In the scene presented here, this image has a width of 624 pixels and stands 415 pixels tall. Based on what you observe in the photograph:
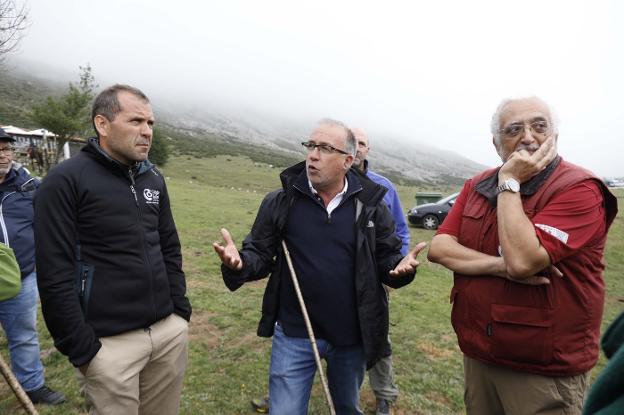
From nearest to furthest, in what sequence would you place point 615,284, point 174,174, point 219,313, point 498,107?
1. point 498,107
2. point 219,313
3. point 615,284
4. point 174,174

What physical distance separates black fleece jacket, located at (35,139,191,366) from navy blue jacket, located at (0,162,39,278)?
1.80 m

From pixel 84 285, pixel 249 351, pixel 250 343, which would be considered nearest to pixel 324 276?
pixel 84 285

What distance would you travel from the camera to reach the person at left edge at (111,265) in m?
2.47

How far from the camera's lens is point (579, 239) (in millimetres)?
2250

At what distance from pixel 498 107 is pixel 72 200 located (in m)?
3.12

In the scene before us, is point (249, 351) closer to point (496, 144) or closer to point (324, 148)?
point (324, 148)

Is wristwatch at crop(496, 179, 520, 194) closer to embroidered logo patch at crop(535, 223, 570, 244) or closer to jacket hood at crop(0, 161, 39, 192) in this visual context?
embroidered logo patch at crop(535, 223, 570, 244)

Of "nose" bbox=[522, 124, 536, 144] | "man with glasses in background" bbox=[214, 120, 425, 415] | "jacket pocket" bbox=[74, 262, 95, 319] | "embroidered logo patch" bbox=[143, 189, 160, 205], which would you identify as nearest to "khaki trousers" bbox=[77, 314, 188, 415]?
"jacket pocket" bbox=[74, 262, 95, 319]

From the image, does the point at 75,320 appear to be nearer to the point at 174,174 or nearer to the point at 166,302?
the point at 166,302

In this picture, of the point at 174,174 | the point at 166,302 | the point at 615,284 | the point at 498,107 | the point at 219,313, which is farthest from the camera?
the point at 174,174

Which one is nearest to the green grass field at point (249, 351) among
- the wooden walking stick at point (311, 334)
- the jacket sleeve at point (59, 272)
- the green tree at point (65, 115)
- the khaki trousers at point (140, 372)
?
the khaki trousers at point (140, 372)

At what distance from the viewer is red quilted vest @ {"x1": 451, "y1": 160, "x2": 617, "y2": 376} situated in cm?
226

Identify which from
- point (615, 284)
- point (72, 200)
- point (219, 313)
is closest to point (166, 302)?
point (72, 200)

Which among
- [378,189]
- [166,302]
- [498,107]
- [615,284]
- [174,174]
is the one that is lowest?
[174,174]
